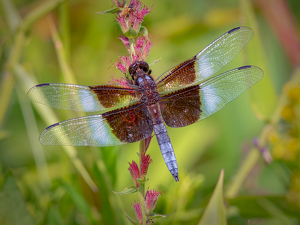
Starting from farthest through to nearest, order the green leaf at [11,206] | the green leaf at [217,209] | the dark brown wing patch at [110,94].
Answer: the dark brown wing patch at [110,94] → the green leaf at [11,206] → the green leaf at [217,209]

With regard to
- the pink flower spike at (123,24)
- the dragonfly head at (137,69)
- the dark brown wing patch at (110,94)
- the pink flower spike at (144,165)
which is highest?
the pink flower spike at (123,24)

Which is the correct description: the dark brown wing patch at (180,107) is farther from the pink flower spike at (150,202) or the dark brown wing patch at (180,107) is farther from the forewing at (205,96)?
the pink flower spike at (150,202)

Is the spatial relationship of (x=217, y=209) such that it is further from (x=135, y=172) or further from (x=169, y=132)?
(x=169, y=132)

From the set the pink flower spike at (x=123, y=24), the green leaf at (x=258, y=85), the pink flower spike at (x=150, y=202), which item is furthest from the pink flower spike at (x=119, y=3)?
the green leaf at (x=258, y=85)

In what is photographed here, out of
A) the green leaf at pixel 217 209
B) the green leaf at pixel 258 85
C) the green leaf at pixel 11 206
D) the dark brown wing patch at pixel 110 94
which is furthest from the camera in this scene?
the green leaf at pixel 258 85

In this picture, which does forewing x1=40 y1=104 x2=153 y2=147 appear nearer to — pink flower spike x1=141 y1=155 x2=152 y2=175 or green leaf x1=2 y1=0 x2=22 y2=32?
pink flower spike x1=141 y1=155 x2=152 y2=175

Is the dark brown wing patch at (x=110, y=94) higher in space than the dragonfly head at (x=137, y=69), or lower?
lower

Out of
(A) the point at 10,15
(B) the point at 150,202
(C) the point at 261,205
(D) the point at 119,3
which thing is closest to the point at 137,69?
(D) the point at 119,3

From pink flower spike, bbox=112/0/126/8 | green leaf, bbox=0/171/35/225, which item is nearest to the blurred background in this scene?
green leaf, bbox=0/171/35/225
